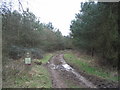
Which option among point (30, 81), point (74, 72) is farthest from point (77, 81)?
point (74, 72)

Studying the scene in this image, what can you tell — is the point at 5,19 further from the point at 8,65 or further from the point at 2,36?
the point at 8,65

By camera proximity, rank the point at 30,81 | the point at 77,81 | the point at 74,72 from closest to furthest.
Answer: the point at 77,81
the point at 30,81
the point at 74,72

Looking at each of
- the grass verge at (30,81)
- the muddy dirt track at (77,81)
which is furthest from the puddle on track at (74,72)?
the grass verge at (30,81)

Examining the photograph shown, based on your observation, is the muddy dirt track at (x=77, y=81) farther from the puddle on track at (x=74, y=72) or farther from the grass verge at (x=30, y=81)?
the grass verge at (x=30, y=81)

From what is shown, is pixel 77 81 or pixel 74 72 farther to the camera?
pixel 74 72

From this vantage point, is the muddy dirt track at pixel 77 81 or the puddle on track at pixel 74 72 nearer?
the muddy dirt track at pixel 77 81

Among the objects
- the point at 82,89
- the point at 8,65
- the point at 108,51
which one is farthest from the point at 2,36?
the point at 108,51

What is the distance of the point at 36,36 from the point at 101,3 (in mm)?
15856

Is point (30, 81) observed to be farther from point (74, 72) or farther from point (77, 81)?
point (74, 72)

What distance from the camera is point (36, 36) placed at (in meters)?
29.8

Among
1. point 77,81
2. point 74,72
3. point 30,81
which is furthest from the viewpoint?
point 74,72

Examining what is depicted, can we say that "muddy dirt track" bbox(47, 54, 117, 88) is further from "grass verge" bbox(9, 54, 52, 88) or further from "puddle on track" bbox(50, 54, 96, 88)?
"grass verge" bbox(9, 54, 52, 88)

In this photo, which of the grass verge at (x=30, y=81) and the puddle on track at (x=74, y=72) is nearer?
the grass verge at (x=30, y=81)

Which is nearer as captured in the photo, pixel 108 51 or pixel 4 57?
pixel 4 57
